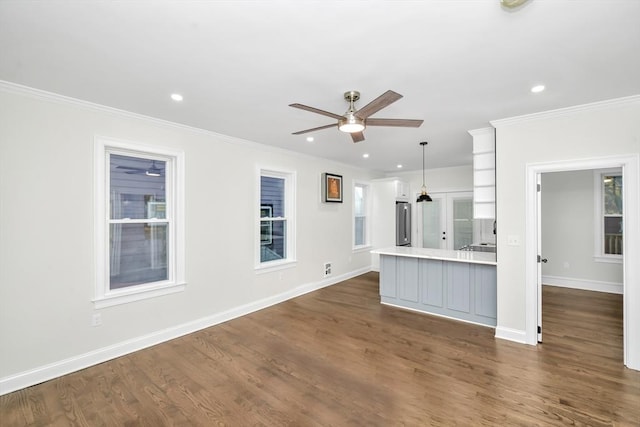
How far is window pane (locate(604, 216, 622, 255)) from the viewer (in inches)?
203

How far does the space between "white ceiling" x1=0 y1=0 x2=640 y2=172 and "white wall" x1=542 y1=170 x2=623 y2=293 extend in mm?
3422

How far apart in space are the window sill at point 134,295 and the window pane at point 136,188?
2.78ft

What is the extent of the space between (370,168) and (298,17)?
5.67 meters

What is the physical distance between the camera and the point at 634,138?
2.82 m

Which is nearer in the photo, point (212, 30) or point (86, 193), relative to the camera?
point (212, 30)

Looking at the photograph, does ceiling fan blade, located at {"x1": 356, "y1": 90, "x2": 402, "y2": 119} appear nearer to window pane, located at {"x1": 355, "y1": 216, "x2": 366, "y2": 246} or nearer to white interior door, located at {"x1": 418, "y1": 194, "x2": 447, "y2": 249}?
window pane, located at {"x1": 355, "y1": 216, "x2": 366, "y2": 246}

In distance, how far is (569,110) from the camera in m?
3.06

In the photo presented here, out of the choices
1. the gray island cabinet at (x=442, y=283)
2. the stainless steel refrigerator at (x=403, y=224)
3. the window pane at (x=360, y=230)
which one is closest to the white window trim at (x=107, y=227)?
the gray island cabinet at (x=442, y=283)

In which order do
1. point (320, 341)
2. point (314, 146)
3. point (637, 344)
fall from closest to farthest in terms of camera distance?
point (637, 344) < point (320, 341) < point (314, 146)

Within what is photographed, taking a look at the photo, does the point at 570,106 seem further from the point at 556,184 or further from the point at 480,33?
the point at 556,184

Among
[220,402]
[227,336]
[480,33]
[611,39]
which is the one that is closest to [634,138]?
[611,39]

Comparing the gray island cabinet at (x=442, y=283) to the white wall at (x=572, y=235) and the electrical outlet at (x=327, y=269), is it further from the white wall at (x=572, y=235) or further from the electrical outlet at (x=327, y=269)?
the white wall at (x=572, y=235)

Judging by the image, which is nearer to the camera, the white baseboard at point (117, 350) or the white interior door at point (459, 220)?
the white baseboard at point (117, 350)

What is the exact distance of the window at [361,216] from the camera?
7.10m
